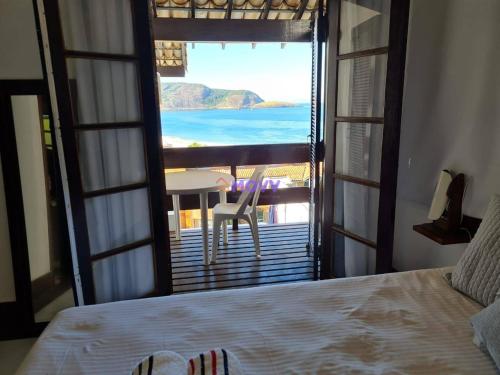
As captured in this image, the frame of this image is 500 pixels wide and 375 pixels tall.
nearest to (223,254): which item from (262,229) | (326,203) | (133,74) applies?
(262,229)

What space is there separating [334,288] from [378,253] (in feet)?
2.69

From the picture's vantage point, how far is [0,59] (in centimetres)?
195

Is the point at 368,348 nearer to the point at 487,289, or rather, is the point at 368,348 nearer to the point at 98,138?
the point at 487,289

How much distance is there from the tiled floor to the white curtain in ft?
1.64

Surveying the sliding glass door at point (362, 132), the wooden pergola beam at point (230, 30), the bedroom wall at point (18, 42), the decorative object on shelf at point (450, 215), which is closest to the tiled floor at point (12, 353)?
the bedroom wall at point (18, 42)

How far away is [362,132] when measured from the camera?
2301mm

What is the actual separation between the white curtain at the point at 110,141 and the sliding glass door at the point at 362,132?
128 cm

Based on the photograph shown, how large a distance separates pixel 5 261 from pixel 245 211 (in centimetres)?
192

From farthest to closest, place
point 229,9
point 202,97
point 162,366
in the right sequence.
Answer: point 202,97 → point 229,9 → point 162,366

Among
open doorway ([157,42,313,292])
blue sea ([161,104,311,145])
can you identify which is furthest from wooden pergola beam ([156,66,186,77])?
blue sea ([161,104,311,145])

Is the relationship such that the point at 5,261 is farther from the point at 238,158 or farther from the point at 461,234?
the point at 461,234

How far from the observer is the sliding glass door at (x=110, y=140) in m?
1.91

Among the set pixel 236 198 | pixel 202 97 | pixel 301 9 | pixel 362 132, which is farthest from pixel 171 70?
pixel 202 97

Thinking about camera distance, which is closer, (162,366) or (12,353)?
(162,366)
